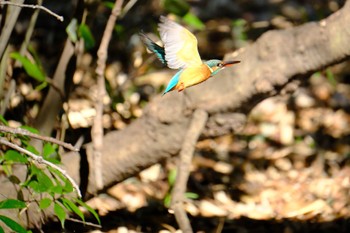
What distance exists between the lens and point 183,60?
104 centimetres

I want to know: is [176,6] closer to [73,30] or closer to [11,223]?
[73,30]

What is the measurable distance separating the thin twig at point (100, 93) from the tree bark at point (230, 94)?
0.07 meters

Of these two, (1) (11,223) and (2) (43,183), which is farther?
(2) (43,183)

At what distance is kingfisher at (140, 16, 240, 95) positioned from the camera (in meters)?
1.02

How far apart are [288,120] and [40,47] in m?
1.41

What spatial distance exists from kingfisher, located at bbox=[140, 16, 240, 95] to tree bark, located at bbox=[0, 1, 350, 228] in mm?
943

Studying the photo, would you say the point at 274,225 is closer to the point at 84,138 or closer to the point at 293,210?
the point at 293,210

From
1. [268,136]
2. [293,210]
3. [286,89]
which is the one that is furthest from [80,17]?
[268,136]

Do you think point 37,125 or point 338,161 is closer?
point 37,125

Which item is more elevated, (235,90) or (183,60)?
(183,60)

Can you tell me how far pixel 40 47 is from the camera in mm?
3529

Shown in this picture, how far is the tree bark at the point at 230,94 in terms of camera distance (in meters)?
1.96

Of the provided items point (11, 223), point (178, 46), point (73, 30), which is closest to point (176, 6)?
point (73, 30)

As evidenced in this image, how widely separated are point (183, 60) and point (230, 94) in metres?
1.05
